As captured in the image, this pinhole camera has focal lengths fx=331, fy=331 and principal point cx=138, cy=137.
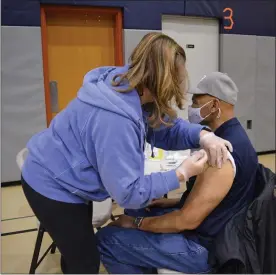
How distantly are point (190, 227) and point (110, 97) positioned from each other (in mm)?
646

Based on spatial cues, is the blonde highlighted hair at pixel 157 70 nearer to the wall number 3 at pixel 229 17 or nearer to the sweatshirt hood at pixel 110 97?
the sweatshirt hood at pixel 110 97

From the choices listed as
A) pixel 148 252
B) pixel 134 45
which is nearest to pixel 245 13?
pixel 134 45

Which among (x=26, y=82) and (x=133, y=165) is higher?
(x=26, y=82)

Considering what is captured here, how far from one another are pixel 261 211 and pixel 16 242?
192 centimetres

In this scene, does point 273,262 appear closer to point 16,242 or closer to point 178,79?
point 178,79

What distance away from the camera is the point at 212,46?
469 cm

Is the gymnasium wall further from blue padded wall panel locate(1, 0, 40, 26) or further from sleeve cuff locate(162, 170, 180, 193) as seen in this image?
sleeve cuff locate(162, 170, 180, 193)

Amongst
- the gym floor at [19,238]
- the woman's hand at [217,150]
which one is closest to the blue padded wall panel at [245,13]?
the gym floor at [19,238]

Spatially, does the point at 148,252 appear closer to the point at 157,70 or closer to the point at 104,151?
the point at 104,151

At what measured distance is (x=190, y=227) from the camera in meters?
1.34

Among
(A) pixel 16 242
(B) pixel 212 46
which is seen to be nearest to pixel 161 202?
(A) pixel 16 242

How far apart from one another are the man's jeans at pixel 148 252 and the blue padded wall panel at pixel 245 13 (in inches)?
144

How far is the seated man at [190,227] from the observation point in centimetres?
129

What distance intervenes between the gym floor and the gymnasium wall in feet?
2.18
